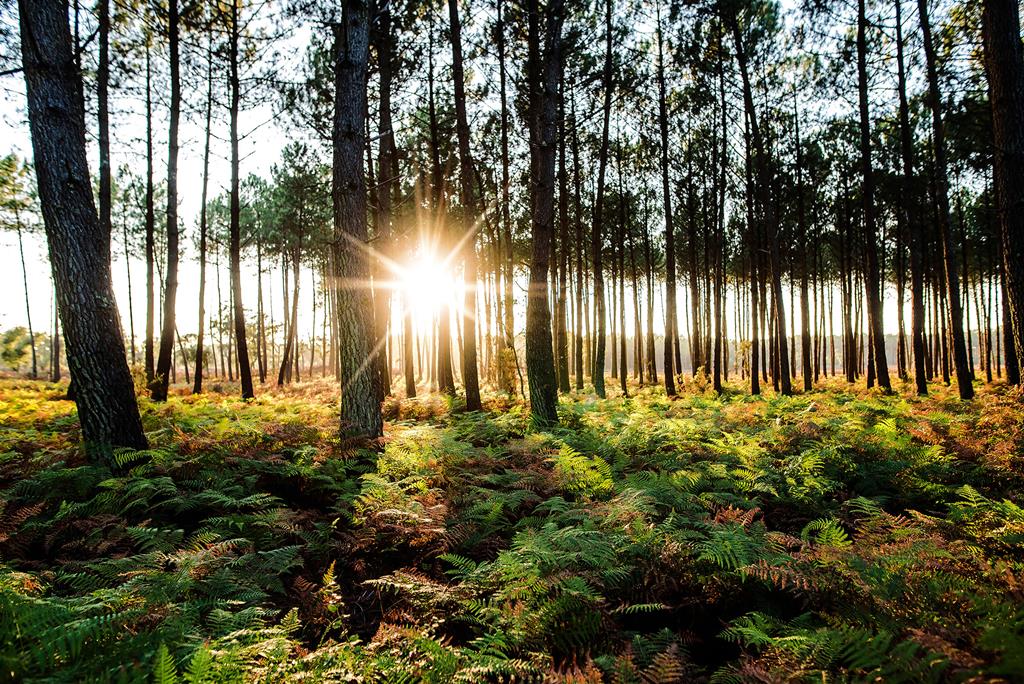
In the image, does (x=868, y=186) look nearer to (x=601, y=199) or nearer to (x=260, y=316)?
(x=601, y=199)

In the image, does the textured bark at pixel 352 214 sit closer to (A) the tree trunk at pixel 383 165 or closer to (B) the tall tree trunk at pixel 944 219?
(A) the tree trunk at pixel 383 165

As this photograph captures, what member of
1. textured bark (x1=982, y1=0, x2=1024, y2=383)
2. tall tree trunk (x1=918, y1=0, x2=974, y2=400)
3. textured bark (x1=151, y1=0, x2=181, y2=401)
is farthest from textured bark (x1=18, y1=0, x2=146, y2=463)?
tall tree trunk (x1=918, y1=0, x2=974, y2=400)

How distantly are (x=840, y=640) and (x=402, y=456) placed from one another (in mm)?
4592

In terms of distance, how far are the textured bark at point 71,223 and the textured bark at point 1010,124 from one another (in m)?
11.3

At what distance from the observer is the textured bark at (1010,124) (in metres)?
6.23

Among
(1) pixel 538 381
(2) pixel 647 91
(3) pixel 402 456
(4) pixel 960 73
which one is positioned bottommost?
(3) pixel 402 456

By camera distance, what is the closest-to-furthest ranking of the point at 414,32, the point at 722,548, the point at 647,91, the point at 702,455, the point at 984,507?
the point at 722,548
the point at 984,507
the point at 702,455
the point at 414,32
the point at 647,91

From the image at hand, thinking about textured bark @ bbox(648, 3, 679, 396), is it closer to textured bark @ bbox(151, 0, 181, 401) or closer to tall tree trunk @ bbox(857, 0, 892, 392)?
tall tree trunk @ bbox(857, 0, 892, 392)

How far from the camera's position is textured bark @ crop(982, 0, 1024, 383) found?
6230mm

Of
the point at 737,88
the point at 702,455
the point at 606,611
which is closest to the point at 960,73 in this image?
the point at 737,88

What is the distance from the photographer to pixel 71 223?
17.0 ft

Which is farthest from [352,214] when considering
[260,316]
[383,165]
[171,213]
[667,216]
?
[260,316]

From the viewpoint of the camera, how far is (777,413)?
9469 millimetres

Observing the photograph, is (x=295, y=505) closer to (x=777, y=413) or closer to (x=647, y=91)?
(x=777, y=413)
